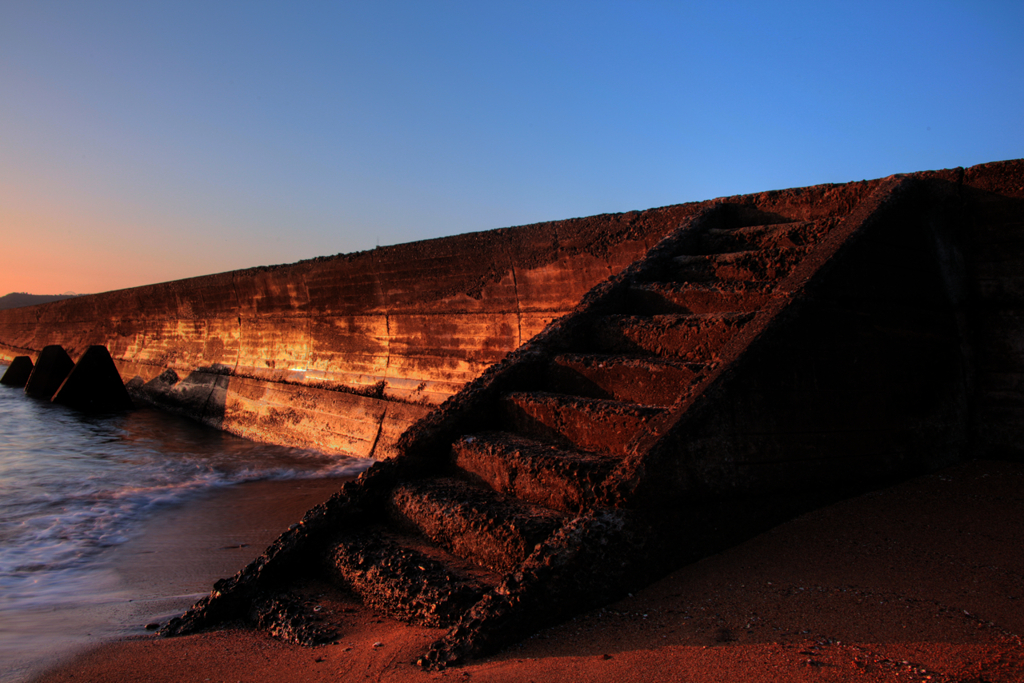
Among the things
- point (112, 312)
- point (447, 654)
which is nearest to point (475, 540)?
point (447, 654)

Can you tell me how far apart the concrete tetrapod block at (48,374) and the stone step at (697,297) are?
46.9 feet

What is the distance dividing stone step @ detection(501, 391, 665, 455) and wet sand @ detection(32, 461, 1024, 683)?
1.87ft

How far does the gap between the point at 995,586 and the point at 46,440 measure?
1042cm

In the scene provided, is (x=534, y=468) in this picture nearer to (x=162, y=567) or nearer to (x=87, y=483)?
(x=162, y=567)

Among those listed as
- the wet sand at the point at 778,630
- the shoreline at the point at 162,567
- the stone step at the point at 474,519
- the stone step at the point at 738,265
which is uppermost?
the stone step at the point at 738,265

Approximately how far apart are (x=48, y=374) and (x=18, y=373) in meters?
3.85

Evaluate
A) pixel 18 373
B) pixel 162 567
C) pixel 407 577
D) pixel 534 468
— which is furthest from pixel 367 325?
pixel 18 373

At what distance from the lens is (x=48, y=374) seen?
13320 mm

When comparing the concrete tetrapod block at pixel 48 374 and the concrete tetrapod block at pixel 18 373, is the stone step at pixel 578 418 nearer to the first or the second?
the concrete tetrapod block at pixel 48 374

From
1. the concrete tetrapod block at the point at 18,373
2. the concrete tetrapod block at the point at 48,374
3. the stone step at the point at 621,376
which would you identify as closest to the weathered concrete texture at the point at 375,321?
the stone step at the point at 621,376

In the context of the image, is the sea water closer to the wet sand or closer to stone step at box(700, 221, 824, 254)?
the wet sand

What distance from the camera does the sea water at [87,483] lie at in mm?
3412

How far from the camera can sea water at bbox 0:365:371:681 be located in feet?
11.2

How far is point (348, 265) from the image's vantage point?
718 centimetres
